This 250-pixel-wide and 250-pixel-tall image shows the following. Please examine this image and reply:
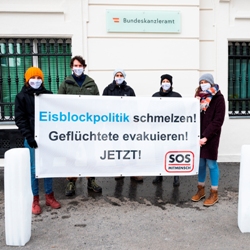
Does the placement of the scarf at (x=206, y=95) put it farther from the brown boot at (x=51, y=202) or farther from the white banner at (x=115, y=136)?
the brown boot at (x=51, y=202)

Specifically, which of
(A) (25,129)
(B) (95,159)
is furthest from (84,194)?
(A) (25,129)

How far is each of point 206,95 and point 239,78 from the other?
321 cm

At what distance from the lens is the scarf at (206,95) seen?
12.9 ft

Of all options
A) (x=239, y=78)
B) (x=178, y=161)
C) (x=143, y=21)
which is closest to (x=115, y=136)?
(x=178, y=161)

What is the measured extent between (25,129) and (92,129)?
→ 2.76 feet

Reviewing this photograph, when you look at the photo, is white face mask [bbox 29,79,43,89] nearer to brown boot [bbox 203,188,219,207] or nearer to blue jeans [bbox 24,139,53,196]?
blue jeans [bbox 24,139,53,196]

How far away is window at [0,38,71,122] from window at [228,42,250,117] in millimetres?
3544

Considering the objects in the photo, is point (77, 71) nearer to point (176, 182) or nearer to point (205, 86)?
point (205, 86)

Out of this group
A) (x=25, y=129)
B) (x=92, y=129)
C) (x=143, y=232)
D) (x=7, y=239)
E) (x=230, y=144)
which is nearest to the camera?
(x=7, y=239)

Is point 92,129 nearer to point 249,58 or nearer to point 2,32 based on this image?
point 2,32

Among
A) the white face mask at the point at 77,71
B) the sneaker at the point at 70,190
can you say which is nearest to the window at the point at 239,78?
the white face mask at the point at 77,71

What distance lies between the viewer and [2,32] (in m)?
5.79

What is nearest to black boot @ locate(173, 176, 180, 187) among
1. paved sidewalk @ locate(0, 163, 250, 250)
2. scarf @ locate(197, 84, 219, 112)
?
paved sidewalk @ locate(0, 163, 250, 250)

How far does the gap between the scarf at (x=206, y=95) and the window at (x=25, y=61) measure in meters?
3.16
